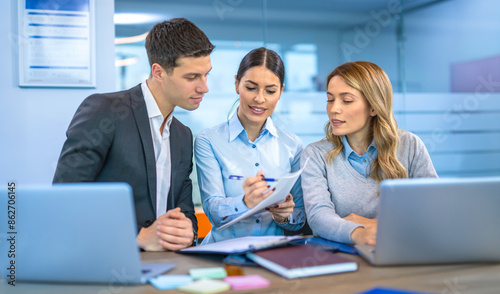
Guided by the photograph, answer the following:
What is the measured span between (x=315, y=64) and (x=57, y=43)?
8.33ft

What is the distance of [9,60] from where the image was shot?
2.42 meters

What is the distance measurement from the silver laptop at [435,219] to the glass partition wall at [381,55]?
9.04ft

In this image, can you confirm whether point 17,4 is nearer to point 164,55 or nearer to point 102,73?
point 102,73

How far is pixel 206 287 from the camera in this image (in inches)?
39.6

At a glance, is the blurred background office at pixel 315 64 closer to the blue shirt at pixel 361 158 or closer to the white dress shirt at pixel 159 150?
the white dress shirt at pixel 159 150

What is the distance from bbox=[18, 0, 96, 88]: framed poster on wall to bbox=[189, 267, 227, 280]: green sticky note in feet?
5.68

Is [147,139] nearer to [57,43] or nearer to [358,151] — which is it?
[358,151]

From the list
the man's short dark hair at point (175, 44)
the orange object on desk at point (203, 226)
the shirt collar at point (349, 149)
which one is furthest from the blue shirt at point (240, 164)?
the orange object on desk at point (203, 226)

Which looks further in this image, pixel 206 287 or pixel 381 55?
pixel 381 55

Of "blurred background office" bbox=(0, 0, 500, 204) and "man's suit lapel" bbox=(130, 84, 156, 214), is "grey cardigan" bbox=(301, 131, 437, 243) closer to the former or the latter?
"man's suit lapel" bbox=(130, 84, 156, 214)

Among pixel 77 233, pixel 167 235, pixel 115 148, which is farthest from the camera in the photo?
pixel 115 148

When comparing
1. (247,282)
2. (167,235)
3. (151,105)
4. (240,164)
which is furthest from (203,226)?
(247,282)

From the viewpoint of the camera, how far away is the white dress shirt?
188 cm

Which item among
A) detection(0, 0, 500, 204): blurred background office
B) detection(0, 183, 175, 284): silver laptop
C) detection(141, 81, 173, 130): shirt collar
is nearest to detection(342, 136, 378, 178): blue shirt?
detection(141, 81, 173, 130): shirt collar
